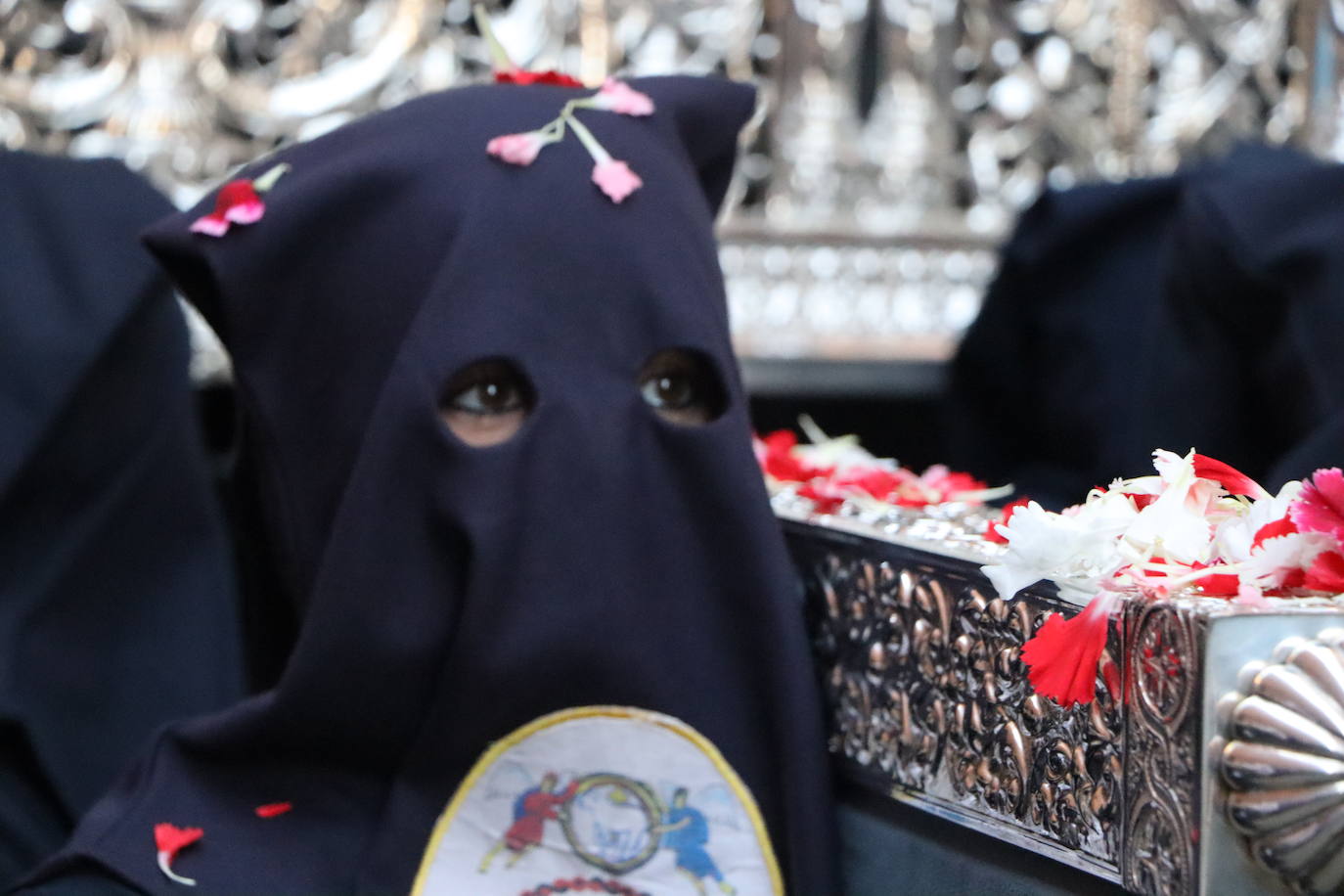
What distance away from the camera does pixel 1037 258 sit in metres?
2.62

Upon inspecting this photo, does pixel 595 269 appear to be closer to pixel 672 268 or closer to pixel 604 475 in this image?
pixel 672 268

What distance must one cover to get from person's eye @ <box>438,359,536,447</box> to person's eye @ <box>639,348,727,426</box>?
4.2 inches

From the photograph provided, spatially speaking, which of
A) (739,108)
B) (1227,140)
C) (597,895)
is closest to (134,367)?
(739,108)

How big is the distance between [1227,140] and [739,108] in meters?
1.57

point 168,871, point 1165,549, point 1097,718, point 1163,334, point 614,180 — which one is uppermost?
point 614,180

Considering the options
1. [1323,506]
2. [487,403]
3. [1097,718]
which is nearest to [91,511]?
[487,403]

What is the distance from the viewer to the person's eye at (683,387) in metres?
1.32

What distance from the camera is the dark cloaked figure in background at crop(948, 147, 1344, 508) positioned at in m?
1.94

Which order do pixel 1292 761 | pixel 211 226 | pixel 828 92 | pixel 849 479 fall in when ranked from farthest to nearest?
pixel 828 92
pixel 849 479
pixel 211 226
pixel 1292 761

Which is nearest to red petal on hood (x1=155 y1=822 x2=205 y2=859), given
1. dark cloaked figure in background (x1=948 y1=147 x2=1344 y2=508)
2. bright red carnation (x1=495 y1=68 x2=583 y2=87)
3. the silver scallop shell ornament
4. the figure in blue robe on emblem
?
the figure in blue robe on emblem

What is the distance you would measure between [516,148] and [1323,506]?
2.38 ft

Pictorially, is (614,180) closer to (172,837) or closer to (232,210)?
(232,210)

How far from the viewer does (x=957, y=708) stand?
3.86 feet

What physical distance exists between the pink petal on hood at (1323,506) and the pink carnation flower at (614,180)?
630mm
